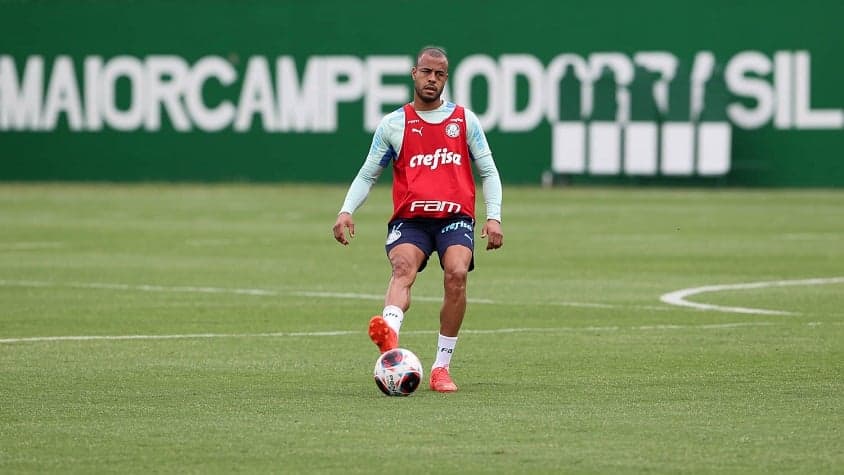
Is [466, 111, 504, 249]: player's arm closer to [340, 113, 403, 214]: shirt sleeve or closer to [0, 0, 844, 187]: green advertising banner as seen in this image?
[340, 113, 403, 214]: shirt sleeve

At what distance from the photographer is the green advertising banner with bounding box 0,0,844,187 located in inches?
1581

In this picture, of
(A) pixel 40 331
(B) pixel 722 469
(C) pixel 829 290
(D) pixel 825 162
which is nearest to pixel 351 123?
(D) pixel 825 162

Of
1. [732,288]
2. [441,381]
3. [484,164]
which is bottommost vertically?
[732,288]

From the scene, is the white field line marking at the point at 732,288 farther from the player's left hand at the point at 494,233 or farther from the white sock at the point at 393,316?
the white sock at the point at 393,316

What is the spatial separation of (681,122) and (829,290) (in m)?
22.3

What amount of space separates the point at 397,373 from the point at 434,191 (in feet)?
4.21

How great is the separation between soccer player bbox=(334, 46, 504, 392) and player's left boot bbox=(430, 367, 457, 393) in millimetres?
19

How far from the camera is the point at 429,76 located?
11086 millimetres

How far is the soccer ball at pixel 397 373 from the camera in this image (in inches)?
412

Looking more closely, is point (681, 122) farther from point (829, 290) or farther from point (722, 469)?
point (722, 469)

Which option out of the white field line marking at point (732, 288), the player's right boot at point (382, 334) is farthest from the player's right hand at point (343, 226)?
the white field line marking at point (732, 288)

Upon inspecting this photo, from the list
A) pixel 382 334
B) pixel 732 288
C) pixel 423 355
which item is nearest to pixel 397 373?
pixel 382 334

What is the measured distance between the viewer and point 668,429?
9.22m

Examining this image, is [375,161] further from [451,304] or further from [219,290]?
[219,290]
